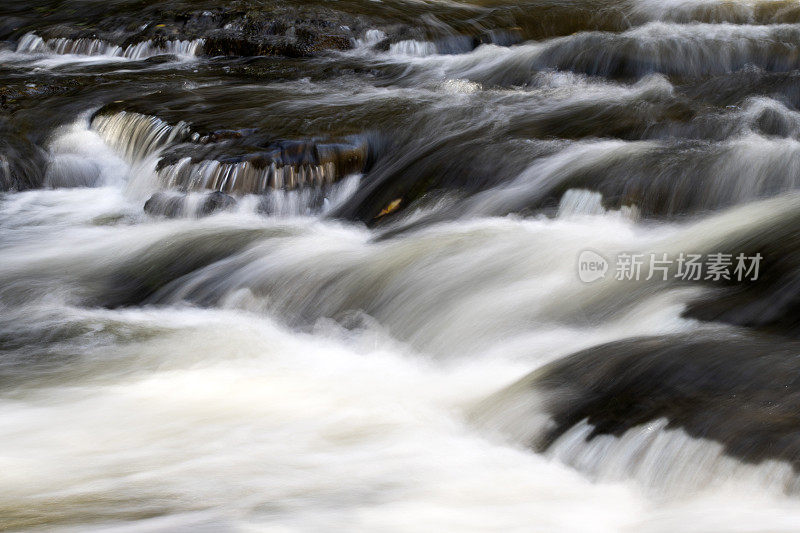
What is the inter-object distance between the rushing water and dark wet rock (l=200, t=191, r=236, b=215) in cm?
3

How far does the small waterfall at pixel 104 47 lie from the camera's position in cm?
1072

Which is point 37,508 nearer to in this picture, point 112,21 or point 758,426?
point 758,426

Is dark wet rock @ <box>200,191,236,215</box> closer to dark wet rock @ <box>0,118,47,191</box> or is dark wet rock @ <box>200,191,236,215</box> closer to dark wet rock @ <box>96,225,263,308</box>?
dark wet rock @ <box>96,225,263,308</box>

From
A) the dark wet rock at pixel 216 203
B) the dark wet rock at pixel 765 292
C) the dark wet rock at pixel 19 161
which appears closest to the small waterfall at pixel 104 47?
the dark wet rock at pixel 19 161

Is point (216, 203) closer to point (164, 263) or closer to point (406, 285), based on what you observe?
point (164, 263)

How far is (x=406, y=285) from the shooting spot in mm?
5387

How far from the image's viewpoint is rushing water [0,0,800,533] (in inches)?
131

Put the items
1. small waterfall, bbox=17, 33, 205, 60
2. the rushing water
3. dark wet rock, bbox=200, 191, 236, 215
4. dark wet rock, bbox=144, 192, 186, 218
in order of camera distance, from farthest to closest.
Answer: small waterfall, bbox=17, 33, 205, 60 < dark wet rock, bbox=144, 192, 186, 218 < dark wet rock, bbox=200, 191, 236, 215 < the rushing water

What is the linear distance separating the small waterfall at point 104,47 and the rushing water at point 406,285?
19 centimetres

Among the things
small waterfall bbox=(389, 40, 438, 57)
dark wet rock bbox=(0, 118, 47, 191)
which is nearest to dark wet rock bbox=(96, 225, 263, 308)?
dark wet rock bbox=(0, 118, 47, 191)

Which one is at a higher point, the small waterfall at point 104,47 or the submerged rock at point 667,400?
the small waterfall at point 104,47

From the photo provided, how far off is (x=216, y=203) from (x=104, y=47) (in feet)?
17.0

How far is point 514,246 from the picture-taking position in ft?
18.4

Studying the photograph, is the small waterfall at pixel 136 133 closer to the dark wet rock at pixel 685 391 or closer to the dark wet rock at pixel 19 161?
the dark wet rock at pixel 19 161
